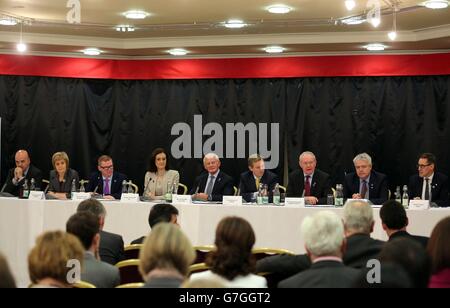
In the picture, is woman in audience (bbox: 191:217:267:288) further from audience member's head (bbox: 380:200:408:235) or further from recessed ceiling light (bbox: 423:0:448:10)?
recessed ceiling light (bbox: 423:0:448:10)

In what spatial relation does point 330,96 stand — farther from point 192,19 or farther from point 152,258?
point 152,258

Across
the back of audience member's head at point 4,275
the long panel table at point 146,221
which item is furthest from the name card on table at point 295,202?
the back of audience member's head at point 4,275

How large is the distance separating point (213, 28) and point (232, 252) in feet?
19.3

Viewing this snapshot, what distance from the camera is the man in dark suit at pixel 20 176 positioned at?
891 cm

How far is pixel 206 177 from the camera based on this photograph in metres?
8.48

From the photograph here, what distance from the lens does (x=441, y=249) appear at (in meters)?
3.31

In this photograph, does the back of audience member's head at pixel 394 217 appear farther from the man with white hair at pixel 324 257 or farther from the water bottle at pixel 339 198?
the water bottle at pixel 339 198

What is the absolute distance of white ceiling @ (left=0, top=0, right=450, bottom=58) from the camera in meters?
7.81

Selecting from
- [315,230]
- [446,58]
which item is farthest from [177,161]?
[315,230]

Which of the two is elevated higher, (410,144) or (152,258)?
(410,144)

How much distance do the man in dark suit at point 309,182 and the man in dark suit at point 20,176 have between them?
2980 millimetres

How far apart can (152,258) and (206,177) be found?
5394 millimetres
